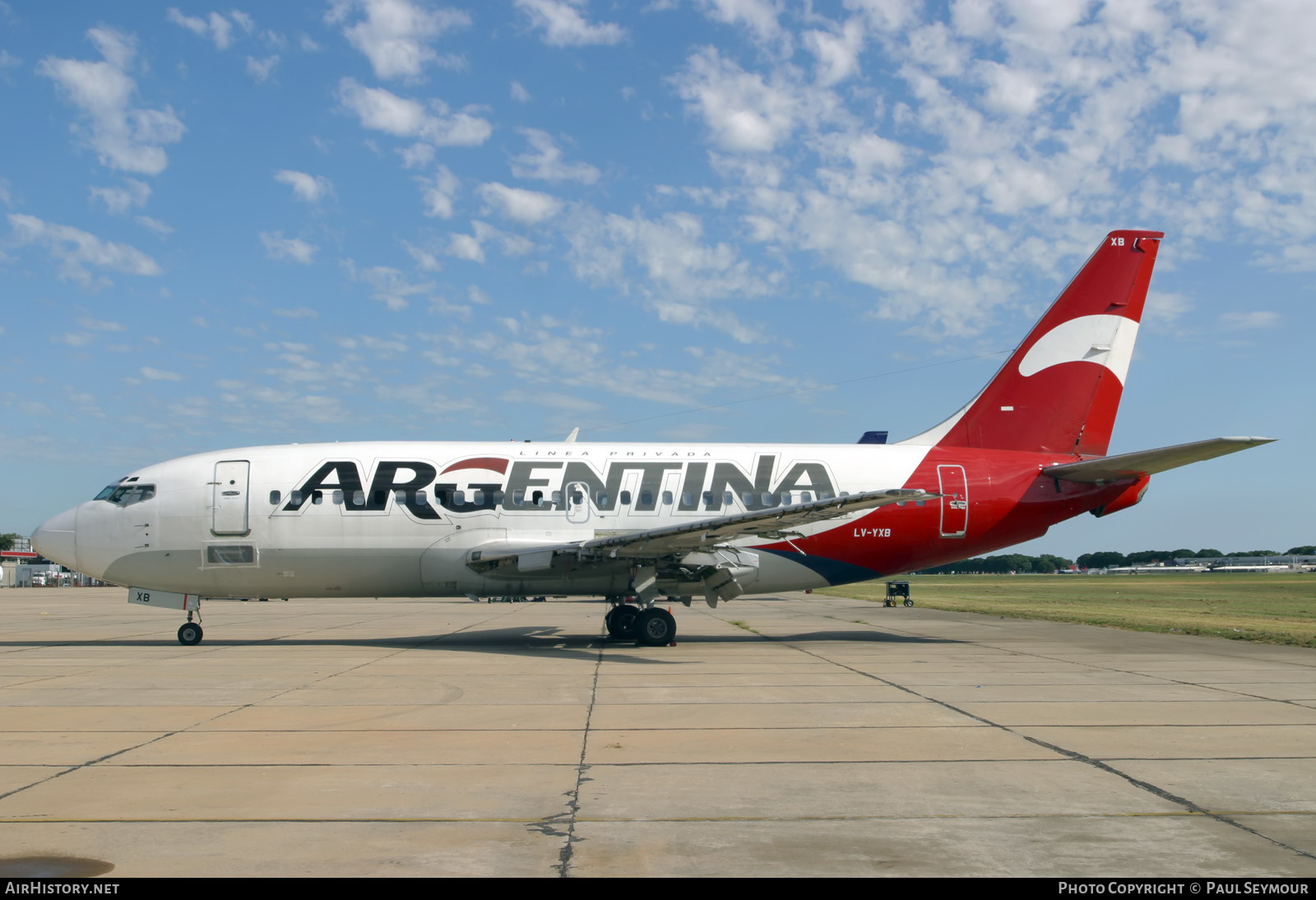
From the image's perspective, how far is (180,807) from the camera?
6508 mm

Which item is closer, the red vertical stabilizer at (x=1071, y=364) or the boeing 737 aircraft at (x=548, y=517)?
the boeing 737 aircraft at (x=548, y=517)

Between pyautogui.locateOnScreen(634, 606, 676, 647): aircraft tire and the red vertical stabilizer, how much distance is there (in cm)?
763

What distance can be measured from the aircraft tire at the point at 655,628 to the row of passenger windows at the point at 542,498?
2449 mm

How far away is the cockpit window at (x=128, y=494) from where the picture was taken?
19.6m

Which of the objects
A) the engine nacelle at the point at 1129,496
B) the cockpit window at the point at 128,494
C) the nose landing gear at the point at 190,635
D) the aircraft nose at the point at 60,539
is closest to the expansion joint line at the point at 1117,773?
the engine nacelle at the point at 1129,496

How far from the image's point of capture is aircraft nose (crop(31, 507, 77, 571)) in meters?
19.7

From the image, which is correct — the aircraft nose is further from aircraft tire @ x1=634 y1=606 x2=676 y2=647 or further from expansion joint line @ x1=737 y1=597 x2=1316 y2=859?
expansion joint line @ x1=737 y1=597 x2=1316 y2=859

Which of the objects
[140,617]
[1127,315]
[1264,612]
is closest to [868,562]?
[1127,315]

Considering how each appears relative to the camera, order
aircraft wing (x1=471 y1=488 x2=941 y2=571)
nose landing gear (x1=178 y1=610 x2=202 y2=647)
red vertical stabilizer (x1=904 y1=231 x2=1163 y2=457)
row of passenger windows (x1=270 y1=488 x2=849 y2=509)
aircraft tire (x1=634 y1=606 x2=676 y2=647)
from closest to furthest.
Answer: aircraft wing (x1=471 y1=488 x2=941 y2=571)
aircraft tire (x1=634 y1=606 x2=676 y2=647)
row of passenger windows (x1=270 y1=488 x2=849 y2=509)
nose landing gear (x1=178 y1=610 x2=202 y2=647)
red vertical stabilizer (x1=904 y1=231 x2=1163 y2=457)

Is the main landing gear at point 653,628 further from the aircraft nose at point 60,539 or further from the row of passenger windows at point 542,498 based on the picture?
the aircraft nose at point 60,539

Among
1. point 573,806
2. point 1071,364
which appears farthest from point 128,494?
point 1071,364

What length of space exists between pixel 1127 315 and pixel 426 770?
1944cm

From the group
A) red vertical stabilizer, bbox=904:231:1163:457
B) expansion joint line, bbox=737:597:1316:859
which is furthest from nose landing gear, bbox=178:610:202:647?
red vertical stabilizer, bbox=904:231:1163:457

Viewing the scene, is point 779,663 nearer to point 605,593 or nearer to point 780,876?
point 605,593
